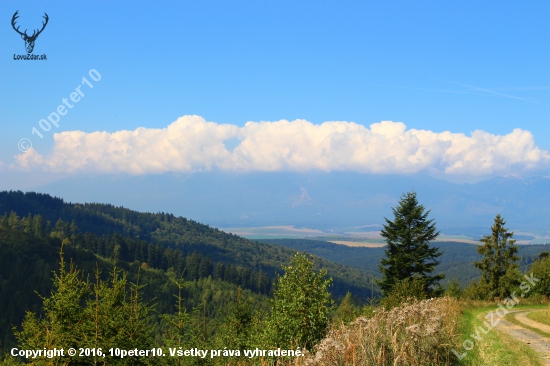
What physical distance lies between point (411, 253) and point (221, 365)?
1098 inches

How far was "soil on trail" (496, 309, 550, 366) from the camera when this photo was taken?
13.7 m

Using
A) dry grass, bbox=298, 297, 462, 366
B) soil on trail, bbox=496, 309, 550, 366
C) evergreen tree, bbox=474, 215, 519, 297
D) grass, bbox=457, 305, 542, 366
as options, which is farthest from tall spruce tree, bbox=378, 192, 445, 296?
dry grass, bbox=298, 297, 462, 366

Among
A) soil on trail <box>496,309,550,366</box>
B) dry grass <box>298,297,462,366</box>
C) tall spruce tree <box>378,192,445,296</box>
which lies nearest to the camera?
dry grass <box>298,297,462,366</box>

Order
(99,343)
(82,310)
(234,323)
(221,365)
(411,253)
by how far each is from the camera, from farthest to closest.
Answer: (411,253) → (234,323) → (221,365) → (82,310) → (99,343)

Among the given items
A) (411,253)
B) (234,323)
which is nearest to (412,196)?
(411,253)

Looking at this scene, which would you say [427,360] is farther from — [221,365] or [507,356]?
[221,365]

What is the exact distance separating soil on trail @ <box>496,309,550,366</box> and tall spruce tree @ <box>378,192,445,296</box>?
1828 centimetres

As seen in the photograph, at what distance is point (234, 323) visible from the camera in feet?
107

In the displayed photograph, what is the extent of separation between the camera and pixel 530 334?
17156mm

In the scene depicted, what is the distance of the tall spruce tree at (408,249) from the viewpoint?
134 ft

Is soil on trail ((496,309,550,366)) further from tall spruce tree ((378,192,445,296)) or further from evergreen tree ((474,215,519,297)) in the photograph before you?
evergreen tree ((474,215,519,297))

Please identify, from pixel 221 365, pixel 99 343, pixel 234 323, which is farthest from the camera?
pixel 234 323

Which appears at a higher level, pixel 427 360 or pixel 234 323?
pixel 427 360

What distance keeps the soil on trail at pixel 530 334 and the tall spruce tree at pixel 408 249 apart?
720 inches
